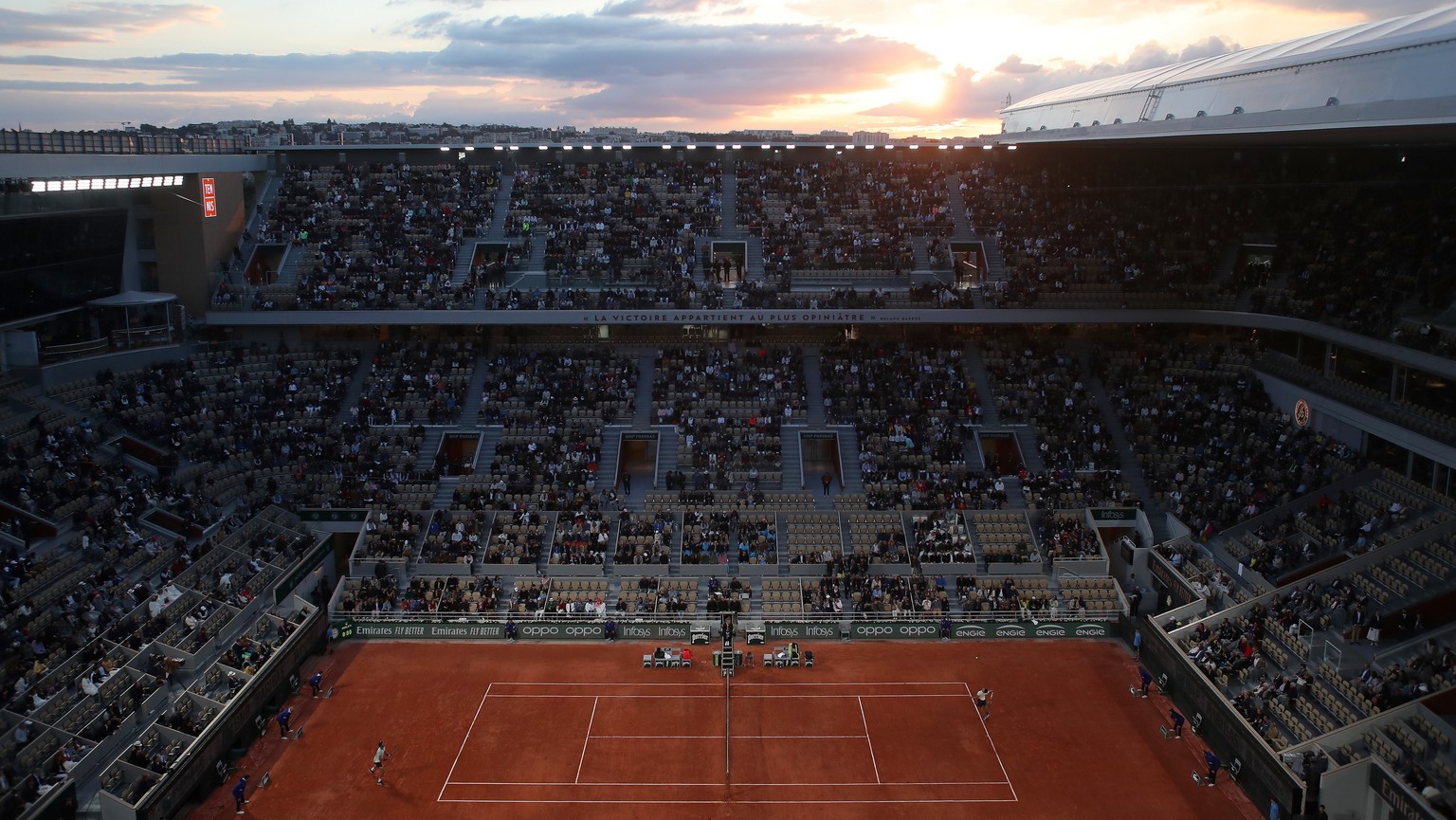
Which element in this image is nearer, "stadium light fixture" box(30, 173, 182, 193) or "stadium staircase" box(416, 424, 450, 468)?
"stadium light fixture" box(30, 173, 182, 193)

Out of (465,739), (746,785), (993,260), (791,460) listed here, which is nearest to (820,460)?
(791,460)

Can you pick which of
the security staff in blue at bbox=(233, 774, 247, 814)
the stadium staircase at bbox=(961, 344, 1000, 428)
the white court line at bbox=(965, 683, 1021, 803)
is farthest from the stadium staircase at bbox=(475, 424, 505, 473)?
the white court line at bbox=(965, 683, 1021, 803)

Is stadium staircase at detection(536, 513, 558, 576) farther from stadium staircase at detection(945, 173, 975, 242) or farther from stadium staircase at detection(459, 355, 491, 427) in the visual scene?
stadium staircase at detection(945, 173, 975, 242)

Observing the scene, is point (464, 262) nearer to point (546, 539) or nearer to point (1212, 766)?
point (546, 539)

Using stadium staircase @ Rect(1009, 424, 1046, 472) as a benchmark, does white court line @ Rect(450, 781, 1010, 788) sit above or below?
below

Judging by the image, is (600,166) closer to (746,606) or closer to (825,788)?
(746,606)

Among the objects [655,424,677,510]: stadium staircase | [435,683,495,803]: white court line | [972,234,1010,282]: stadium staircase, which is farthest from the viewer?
[972,234,1010,282]: stadium staircase

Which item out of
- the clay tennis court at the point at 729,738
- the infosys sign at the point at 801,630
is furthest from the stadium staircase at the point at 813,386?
the clay tennis court at the point at 729,738
